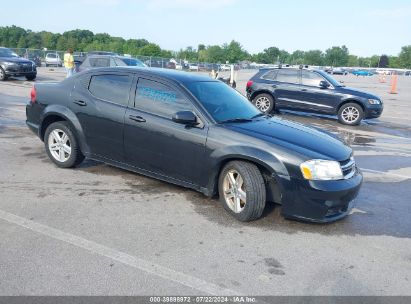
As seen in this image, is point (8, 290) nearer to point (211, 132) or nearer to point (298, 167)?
point (211, 132)

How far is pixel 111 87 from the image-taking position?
18.0 ft

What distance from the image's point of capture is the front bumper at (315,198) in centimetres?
414

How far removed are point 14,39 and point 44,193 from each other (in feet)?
461

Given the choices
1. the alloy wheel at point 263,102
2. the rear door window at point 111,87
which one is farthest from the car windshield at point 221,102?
the alloy wheel at point 263,102

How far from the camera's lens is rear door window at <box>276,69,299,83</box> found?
1333 centimetres

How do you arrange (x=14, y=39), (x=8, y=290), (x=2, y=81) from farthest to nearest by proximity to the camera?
(x=14, y=39) → (x=2, y=81) → (x=8, y=290)

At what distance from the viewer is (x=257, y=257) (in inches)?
146

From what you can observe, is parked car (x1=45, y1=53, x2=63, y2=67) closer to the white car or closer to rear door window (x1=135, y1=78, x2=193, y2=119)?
the white car

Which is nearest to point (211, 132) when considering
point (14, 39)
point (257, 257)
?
point (257, 257)

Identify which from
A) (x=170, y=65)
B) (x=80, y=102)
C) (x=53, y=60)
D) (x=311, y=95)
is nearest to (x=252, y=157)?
(x=80, y=102)

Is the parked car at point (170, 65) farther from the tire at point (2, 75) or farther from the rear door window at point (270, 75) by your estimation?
the rear door window at point (270, 75)

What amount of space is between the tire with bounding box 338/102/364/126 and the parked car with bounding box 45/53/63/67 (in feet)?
104

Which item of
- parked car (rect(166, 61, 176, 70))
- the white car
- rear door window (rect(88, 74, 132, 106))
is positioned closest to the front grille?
rear door window (rect(88, 74, 132, 106))

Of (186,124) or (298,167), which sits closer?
(298,167)
